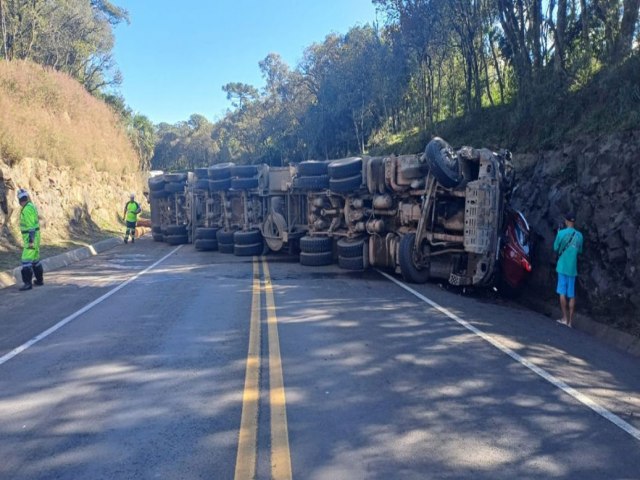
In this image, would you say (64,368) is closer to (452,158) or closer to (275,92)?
(452,158)

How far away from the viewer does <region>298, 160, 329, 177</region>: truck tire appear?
15328 mm

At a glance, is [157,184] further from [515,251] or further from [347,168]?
[515,251]

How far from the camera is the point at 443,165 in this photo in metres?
10.9

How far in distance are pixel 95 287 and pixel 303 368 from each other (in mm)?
7169

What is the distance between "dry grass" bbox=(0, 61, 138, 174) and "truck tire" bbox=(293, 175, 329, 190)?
35.2ft

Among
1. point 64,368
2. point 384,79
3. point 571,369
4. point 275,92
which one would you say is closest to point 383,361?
point 571,369

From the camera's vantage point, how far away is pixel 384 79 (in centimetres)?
3152

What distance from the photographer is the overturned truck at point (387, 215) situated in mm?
10500

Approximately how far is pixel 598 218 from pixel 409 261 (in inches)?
139

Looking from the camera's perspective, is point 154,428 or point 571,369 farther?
point 571,369

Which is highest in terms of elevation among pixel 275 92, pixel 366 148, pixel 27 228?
pixel 275 92

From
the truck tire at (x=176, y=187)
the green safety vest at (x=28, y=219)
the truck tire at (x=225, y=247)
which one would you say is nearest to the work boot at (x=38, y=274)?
the green safety vest at (x=28, y=219)

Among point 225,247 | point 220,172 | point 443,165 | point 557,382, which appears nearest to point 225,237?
point 225,247

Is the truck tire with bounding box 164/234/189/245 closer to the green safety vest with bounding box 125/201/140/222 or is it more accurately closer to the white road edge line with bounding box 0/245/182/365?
the green safety vest with bounding box 125/201/140/222
